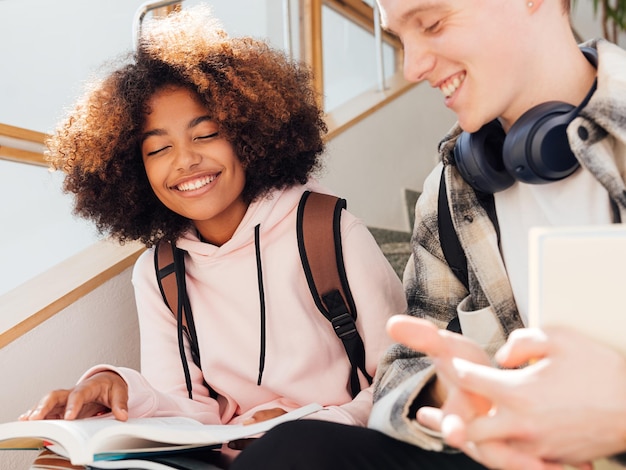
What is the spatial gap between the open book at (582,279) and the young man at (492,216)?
24 millimetres

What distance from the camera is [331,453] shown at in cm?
87

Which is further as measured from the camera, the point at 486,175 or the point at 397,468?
the point at 486,175

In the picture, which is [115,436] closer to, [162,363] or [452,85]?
[162,363]

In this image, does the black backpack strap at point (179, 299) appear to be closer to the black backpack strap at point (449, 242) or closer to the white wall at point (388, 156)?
the black backpack strap at point (449, 242)

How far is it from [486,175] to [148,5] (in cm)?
128

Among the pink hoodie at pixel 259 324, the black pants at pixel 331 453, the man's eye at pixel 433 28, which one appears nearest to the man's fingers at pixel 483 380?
the black pants at pixel 331 453

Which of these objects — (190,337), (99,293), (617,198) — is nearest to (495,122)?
(617,198)

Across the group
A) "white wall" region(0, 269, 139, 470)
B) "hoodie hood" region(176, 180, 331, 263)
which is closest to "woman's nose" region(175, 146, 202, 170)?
"hoodie hood" region(176, 180, 331, 263)

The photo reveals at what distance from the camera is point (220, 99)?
1597 mm

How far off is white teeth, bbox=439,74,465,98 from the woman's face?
610 mm

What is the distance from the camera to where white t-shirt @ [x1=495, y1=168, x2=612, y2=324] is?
1.06 meters

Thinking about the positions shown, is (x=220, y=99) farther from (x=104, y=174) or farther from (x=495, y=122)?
(x=495, y=122)

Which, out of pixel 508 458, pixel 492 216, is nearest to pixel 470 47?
pixel 492 216

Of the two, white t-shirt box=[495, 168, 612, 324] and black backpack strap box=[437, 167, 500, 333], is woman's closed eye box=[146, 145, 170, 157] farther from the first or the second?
white t-shirt box=[495, 168, 612, 324]
